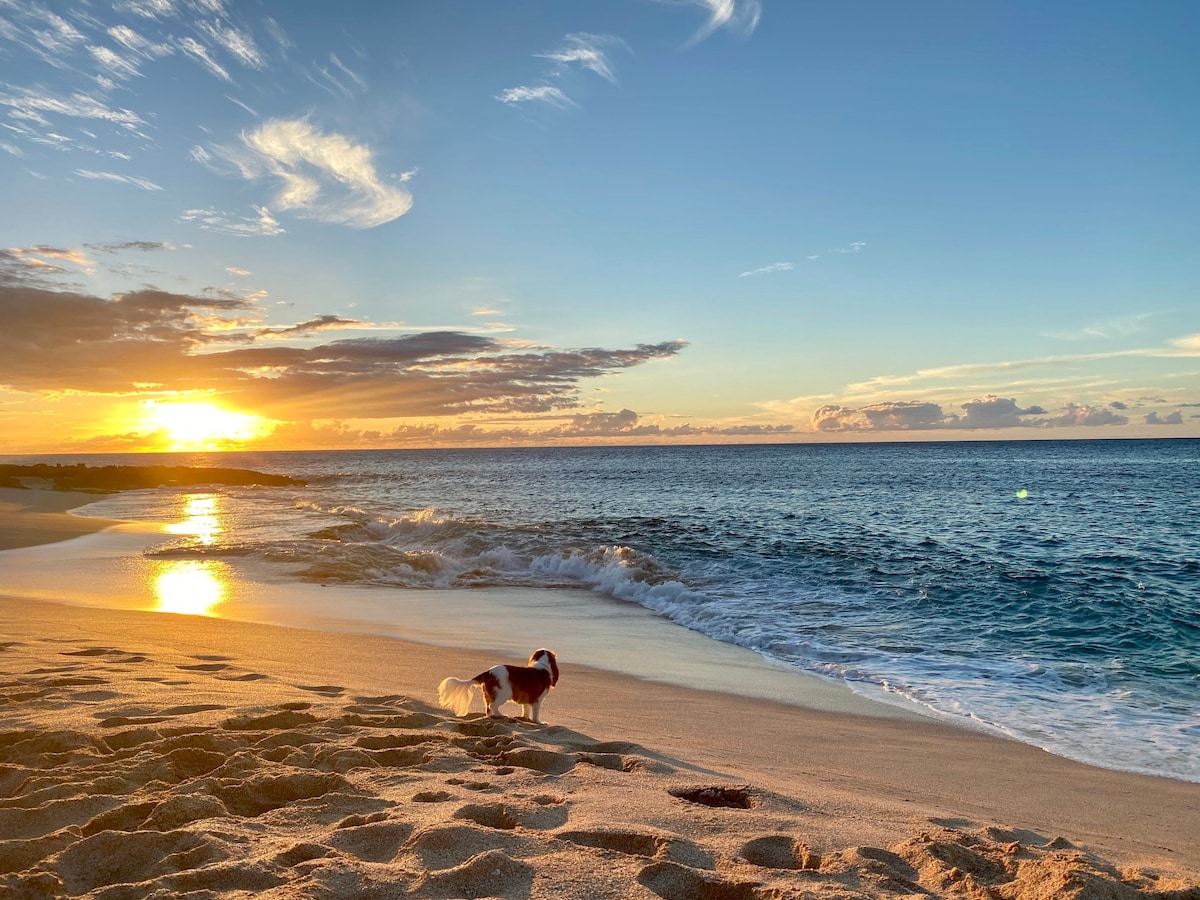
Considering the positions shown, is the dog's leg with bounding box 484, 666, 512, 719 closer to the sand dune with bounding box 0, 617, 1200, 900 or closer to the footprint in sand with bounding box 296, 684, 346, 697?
the sand dune with bounding box 0, 617, 1200, 900

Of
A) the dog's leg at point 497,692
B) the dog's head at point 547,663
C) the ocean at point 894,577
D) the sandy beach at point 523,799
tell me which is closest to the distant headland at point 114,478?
the ocean at point 894,577

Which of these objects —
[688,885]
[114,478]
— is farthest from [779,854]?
[114,478]

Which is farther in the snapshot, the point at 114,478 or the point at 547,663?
the point at 114,478

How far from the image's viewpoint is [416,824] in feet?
12.3

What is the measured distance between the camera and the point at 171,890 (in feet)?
9.87

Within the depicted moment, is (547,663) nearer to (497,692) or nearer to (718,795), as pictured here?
(497,692)

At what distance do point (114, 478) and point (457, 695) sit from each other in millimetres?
64508

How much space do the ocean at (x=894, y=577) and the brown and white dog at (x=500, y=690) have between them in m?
4.38

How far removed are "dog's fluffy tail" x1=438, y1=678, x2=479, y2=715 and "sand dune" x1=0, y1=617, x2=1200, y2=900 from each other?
30 centimetres

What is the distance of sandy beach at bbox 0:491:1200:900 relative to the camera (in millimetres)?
3299

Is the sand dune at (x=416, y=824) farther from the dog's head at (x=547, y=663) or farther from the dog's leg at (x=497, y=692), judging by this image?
the dog's head at (x=547, y=663)

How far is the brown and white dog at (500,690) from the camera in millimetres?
6113

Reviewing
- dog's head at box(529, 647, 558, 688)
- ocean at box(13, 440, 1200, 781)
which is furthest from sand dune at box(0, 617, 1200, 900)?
ocean at box(13, 440, 1200, 781)

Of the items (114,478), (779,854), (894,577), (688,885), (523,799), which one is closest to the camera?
(688,885)
